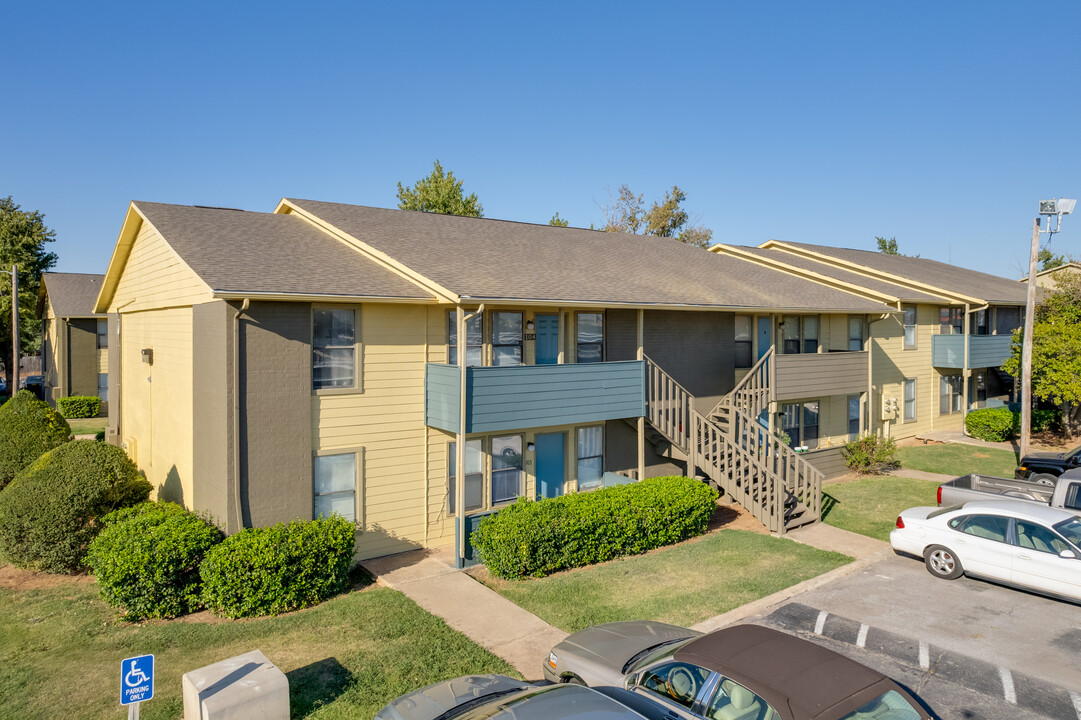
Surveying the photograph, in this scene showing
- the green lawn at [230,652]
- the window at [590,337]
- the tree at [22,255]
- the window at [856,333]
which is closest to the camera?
the green lawn at [230,652]

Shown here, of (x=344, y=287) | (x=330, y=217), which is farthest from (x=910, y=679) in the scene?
(x=330, y=217)

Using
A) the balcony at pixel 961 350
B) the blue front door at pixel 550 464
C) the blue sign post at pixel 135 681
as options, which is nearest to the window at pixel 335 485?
the blue front door at pixel 550 464

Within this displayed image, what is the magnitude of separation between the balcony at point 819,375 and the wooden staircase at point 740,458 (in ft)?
6.88

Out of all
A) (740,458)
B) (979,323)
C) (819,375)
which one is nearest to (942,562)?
(740,458)

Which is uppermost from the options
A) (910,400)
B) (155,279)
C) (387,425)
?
(155,279)

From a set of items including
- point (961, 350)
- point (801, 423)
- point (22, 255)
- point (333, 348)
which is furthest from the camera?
point (22, 255)

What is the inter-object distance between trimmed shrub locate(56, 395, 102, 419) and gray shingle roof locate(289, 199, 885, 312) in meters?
23.7

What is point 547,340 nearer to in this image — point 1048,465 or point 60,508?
point 60,508

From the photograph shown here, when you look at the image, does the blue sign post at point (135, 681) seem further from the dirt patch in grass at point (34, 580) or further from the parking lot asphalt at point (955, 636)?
the parking lot asphalt at point (955, 636)

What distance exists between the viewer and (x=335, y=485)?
42.2ft

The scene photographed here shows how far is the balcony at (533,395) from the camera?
12828 mm

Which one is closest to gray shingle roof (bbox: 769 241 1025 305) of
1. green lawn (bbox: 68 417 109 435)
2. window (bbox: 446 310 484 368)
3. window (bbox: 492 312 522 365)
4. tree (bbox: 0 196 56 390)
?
window (bbox: 492 312 522 365)

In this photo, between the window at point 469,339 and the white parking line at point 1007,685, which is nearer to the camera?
the white parking line at point 1007,685

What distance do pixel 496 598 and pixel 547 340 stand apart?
607 centimetres
